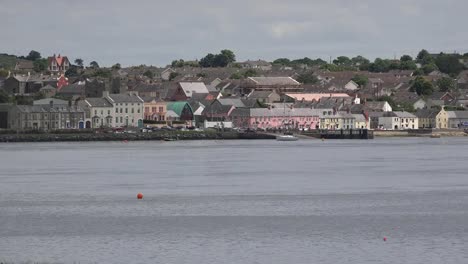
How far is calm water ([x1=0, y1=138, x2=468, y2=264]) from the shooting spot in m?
35.7

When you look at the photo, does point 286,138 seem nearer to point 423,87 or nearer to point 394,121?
point 394,121

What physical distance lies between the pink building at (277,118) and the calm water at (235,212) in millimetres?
68888

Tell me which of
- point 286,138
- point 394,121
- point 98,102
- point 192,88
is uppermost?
point 192,88

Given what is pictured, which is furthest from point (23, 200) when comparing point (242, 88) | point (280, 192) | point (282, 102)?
point (242, 88)

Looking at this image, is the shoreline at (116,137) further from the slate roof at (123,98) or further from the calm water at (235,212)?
the calm water at (235,212)

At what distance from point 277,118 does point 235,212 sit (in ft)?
347

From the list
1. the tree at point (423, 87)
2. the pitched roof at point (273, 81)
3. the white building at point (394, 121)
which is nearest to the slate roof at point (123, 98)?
the white building at point (394, 121)

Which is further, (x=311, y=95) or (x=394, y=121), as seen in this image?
(x=311, y=95)

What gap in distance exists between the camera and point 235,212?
45781 millimetres

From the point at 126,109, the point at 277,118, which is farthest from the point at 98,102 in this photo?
the point at 277,118

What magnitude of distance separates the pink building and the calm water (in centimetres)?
6889

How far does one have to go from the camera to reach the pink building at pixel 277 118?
149m

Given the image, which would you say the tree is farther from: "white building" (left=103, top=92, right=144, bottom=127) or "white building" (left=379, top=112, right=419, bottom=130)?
"white building" (left=103, top=92, right=144, bottom=127)

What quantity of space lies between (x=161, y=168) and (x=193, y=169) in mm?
2594
